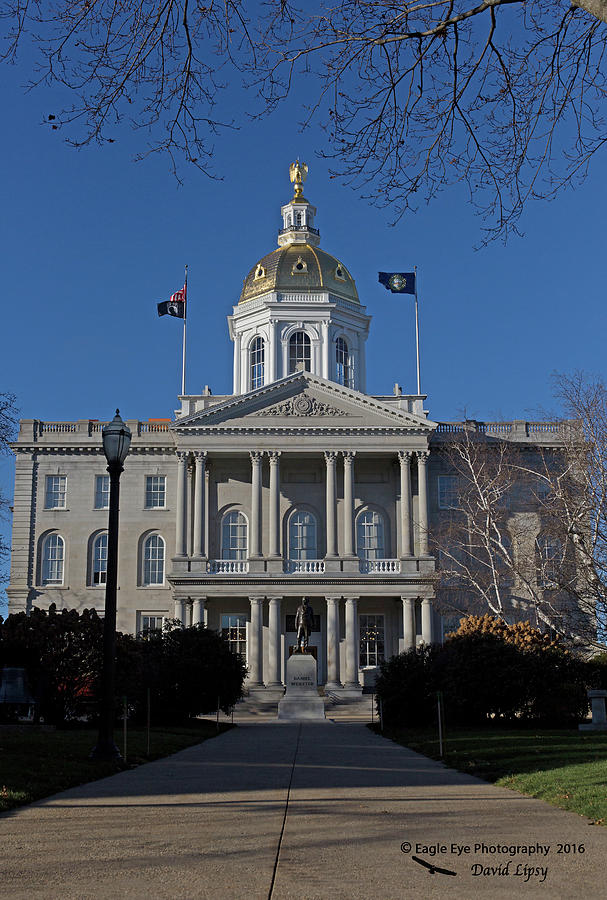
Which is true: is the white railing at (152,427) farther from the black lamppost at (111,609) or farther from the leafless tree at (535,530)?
the black lamppost at (111,609)

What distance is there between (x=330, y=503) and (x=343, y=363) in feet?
44.1

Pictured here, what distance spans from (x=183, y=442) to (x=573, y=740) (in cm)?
3711

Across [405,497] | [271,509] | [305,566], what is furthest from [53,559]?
[405,497]

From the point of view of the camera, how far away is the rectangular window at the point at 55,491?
60.2 metres

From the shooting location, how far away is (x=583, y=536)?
34.0 meters

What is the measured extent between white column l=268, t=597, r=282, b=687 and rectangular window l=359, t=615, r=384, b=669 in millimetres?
5427

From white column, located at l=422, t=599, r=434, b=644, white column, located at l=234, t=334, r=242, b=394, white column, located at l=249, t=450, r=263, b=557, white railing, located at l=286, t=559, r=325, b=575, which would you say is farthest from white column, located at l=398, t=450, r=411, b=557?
white column, located at l=234, t=334, r=242, b=394

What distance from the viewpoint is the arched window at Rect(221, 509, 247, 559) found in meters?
58.2

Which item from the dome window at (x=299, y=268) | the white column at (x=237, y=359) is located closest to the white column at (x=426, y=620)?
the white column at (x=237, y=359)

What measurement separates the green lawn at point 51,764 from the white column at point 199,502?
33283 mm

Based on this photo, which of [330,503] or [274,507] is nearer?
[274,507]

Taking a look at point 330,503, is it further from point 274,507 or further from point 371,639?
point 371,639

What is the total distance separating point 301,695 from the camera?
41125 mm

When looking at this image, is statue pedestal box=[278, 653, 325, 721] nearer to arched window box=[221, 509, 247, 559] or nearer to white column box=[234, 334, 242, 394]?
arched window box=[221, 509, 247, 559]
